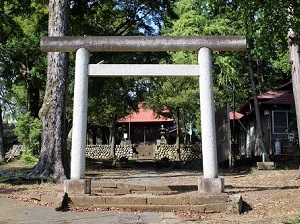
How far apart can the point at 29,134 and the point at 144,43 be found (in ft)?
45.7

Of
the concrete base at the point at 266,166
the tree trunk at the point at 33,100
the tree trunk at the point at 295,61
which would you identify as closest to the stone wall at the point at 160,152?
the tree trunk at the point at 33,100

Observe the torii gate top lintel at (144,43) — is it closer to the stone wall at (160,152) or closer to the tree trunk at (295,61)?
the tree trunk at (295,61)

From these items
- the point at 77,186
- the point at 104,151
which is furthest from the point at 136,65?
the point at 104,151

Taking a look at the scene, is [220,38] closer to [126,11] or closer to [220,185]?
[220,185]

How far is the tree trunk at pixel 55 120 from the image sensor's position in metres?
12.3

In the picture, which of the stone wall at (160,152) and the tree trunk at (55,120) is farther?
the stone wall at (160,152)

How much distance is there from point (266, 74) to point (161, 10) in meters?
19.9

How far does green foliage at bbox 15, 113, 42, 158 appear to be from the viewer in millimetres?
21109

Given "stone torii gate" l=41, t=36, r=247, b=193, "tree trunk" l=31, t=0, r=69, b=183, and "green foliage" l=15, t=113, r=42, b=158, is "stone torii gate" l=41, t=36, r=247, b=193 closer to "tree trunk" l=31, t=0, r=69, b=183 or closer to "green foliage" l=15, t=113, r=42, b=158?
"tree trunk" l=31, t=0, r=69, b=183

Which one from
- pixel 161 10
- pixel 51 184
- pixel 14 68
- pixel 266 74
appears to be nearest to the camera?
pixel 51 184

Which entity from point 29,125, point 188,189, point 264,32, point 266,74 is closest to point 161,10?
point 29,125

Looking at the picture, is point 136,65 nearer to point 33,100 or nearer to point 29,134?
point 29,134

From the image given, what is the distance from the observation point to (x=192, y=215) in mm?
7574

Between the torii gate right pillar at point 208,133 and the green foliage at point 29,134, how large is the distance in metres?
14.0
